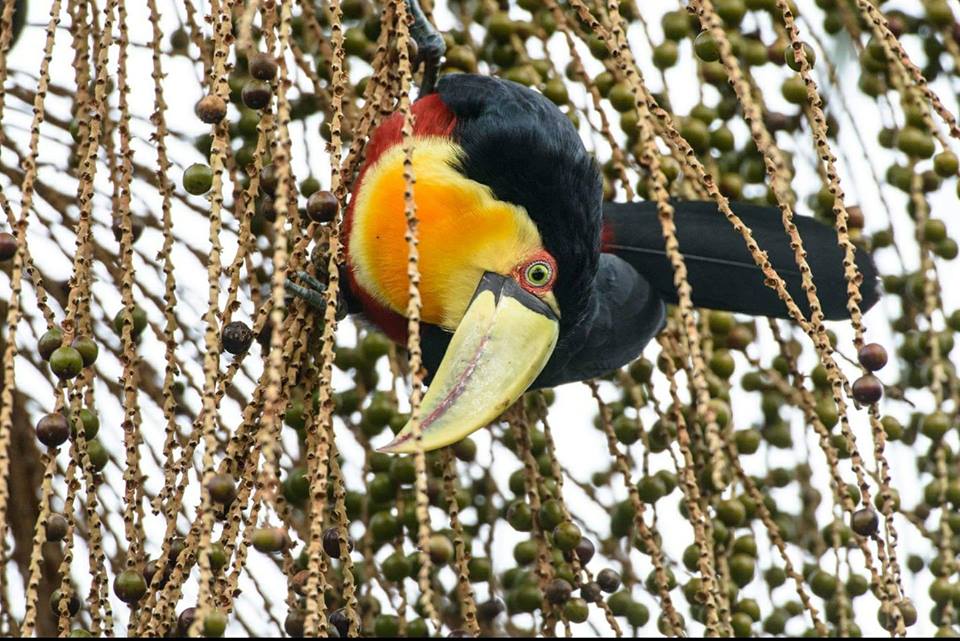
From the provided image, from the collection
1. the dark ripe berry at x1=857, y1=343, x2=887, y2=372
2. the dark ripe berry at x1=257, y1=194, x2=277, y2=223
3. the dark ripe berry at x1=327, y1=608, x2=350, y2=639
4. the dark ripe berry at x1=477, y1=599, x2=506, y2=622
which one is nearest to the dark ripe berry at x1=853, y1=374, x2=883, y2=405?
the dark ripe berry at x1=857, y1=343, x2=887, y2=372

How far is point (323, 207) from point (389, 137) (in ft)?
2.07

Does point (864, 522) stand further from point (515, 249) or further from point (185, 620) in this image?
point (515, 249)

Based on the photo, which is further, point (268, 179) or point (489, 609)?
point (489, 609)

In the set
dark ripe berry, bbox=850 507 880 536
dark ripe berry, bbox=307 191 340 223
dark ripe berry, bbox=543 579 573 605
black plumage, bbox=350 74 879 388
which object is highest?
dark ripe berry, bbox=307 191 340 223

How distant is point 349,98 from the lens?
1.51 m

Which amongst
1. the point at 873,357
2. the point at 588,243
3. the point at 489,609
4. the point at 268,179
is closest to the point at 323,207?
the point at 268,179

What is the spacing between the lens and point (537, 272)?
5.28 ft

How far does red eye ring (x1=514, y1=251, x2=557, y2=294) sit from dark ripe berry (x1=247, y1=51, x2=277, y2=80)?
587 mm

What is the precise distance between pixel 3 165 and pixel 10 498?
0.41 m

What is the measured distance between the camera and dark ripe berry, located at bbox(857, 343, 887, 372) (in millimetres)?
1028

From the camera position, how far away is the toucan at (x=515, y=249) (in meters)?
1.58

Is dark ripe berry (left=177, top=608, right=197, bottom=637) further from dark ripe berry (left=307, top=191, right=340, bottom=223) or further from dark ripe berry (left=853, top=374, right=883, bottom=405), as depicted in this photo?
dark ripe berry (left=853, top=374, right=883, bottom=405)

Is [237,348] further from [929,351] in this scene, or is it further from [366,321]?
[929,351]

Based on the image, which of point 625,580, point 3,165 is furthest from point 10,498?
point 625,580
